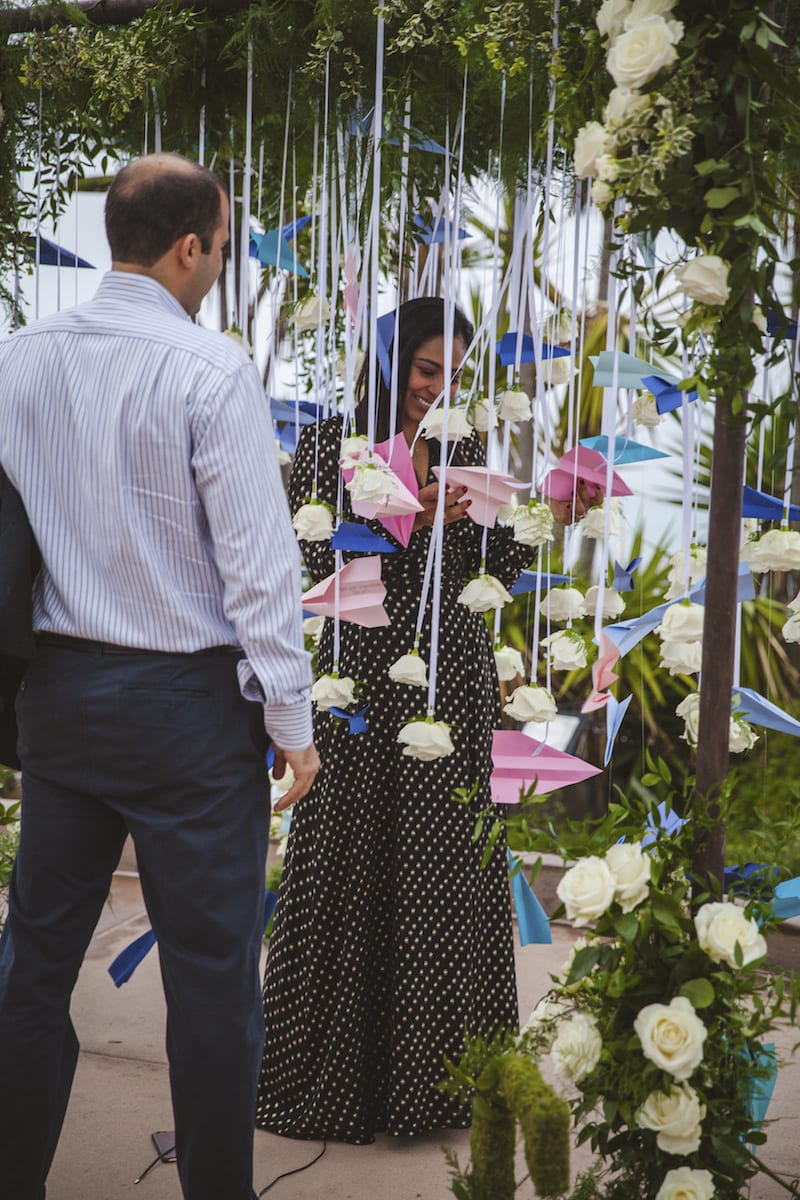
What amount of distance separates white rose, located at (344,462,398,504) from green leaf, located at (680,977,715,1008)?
834 mm

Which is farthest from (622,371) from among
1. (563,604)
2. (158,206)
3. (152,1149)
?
(152,1149)

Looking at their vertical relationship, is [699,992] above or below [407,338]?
below

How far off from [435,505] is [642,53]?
964 mm

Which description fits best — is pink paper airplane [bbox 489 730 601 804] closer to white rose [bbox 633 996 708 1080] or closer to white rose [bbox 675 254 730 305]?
white rose [bbox 633 996 708 1080]

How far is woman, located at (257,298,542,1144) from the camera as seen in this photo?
2.08 metres

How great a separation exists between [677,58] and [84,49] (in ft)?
4.02

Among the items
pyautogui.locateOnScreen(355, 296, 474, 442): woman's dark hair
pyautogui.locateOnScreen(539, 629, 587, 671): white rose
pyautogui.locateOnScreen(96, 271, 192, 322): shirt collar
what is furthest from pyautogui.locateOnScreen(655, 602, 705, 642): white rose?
pyautogui.locateOnScreen(96, 271, 192, 322): shirt collar

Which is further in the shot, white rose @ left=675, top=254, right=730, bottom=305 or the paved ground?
the paved ground

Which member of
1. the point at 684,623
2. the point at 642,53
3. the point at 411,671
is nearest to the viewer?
the point at 642,53

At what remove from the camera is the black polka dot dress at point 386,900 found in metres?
2.08

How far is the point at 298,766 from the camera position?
1.46 meters

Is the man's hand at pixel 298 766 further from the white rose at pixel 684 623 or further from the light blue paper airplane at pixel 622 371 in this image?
the light blue paper airplane at pixel 622 371

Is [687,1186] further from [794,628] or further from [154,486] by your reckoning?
[154,486]

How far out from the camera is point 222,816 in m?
1.41
